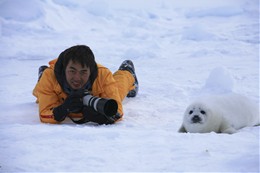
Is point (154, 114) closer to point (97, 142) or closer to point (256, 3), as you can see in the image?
point (97, 142)

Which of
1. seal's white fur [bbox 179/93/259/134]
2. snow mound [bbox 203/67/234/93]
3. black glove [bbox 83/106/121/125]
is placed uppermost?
black glove [bbox 83/106/121/125]

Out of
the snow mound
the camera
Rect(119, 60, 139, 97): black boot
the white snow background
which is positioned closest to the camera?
the white snow background

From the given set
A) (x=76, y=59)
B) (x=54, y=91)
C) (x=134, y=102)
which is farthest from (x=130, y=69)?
(x=76, y=59)

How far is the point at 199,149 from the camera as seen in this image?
5.08 ft

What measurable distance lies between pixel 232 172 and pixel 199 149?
32 centimetres

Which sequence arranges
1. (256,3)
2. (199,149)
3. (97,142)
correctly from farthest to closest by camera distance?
1. (256,3)
2. (97,142)
3. (199,149)

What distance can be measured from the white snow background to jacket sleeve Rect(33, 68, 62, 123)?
0.14 m

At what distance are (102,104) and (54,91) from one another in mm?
523

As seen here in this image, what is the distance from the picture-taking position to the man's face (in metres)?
2.66

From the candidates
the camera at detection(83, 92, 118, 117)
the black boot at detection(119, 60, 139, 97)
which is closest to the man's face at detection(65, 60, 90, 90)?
the camera at detection(83, 92, 118, 117)

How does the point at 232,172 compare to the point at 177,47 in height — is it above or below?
above

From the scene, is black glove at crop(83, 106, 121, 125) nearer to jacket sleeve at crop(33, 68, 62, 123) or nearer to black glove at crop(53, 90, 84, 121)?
black glove at crop(53, 90, 84, 121)

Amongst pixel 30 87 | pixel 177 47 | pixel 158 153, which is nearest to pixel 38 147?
pixel 158 153

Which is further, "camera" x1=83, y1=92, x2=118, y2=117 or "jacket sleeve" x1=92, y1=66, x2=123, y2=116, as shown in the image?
"jacket sleeve" x1=92, y1=66, x2=123, y2=116
